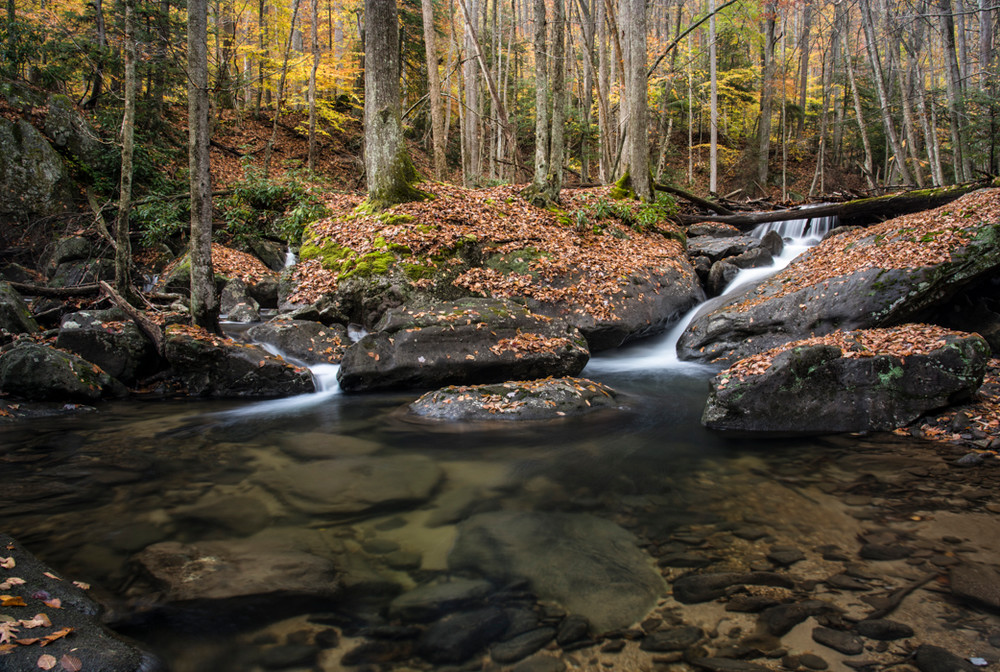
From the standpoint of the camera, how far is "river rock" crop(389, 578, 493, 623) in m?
2.87

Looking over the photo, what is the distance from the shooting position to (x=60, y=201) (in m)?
12.8

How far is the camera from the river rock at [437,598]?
287 cm

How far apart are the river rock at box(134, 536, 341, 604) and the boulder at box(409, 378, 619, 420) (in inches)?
127

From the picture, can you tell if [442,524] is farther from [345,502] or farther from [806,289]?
[806,289]

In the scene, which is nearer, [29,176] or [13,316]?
[13,316]

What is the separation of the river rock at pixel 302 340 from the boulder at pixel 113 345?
1586 millimetres

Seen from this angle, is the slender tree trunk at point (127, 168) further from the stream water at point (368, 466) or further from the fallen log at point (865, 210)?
the fallen log at point (865, 210)

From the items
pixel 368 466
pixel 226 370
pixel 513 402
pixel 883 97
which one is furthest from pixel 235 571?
pixel 883 97

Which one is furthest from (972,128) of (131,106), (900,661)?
(131,106)

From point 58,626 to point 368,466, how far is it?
2.94 meters

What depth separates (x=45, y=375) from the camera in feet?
21.6

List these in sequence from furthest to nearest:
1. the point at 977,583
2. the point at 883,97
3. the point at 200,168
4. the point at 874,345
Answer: the point at 883,97 → the point at 200,168 → the point at 874,345 → the point at 977,583

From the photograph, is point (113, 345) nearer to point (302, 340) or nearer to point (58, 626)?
point (302, 340)

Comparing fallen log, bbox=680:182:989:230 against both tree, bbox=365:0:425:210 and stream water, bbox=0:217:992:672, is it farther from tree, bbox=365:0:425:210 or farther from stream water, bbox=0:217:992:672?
tree, bbox=365:0:425:210
